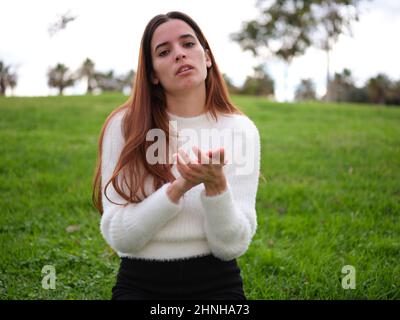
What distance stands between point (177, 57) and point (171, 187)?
76 cm

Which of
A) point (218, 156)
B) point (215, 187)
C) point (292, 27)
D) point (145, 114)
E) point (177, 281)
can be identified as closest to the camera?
point (218, 156)

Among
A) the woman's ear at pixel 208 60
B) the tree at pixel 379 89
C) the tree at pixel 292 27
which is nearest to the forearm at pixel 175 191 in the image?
the woman's ear at pixel 208 60

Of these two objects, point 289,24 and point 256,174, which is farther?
point 289,24

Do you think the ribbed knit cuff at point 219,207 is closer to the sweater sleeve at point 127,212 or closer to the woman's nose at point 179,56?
the sweater sleeve at point 127,212

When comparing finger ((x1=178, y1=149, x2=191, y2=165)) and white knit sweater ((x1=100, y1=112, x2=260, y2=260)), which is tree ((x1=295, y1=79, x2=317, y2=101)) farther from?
finger ((x1=178, y1=149, x2=191, y2=165))

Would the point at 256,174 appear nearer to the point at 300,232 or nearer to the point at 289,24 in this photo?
the point at 300,232

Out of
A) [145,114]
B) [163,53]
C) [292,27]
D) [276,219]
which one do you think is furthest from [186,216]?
[292,27]

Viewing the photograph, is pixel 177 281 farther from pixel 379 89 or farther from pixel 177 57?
pixel 379 89

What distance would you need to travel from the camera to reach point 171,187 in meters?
2.12

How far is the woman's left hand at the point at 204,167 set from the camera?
191cm

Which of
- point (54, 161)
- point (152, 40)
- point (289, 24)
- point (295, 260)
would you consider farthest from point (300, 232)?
point (289, 24)

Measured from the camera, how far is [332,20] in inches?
1064
